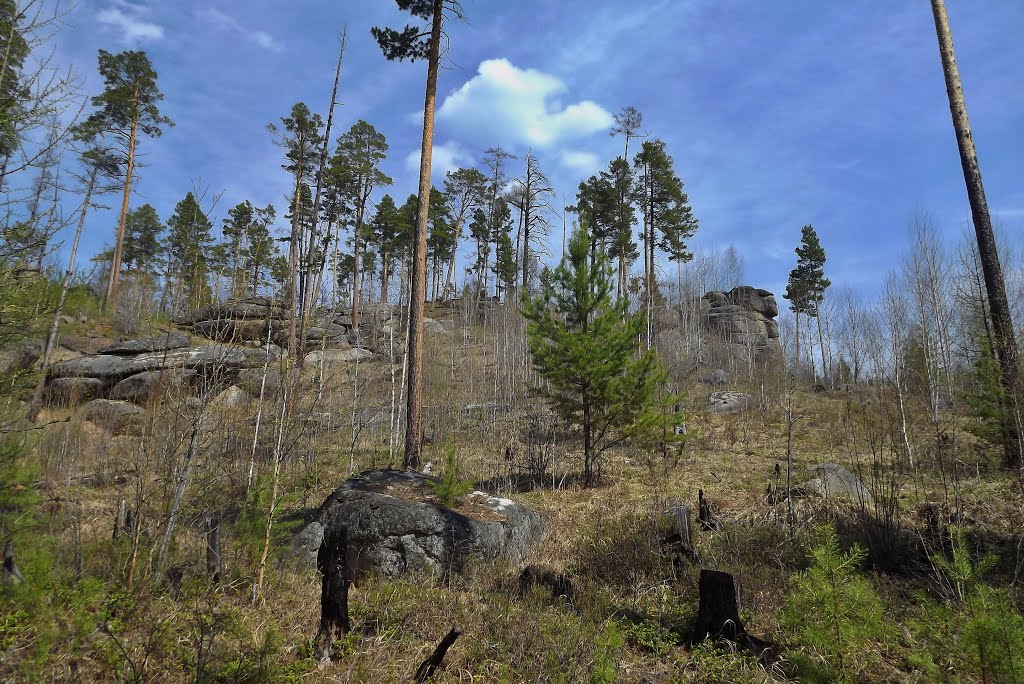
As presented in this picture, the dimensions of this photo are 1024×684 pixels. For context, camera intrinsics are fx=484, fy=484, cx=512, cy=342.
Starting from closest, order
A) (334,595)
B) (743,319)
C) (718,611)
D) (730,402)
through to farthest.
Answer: (334,595), (718,611), (730,402), (743,319)

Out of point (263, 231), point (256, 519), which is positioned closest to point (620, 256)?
point (263, 231)

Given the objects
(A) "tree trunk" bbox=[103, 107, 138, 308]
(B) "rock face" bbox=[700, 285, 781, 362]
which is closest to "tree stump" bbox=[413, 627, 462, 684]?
(A) "tree trunk" bbox=[103, 107, 138, 308]

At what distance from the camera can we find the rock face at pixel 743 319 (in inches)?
1501

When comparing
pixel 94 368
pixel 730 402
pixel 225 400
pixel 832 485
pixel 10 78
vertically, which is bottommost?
pixel 832 485

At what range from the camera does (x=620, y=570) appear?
6.10 meters

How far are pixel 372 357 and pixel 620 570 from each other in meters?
21.5

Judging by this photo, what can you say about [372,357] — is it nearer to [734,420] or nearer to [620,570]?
[734,420]

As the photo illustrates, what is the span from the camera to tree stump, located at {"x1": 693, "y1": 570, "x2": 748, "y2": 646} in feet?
14.4

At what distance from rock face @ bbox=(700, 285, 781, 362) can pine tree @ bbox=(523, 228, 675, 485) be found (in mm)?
27444

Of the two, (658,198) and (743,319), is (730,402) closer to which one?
(658,198)

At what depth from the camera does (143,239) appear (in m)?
33.9

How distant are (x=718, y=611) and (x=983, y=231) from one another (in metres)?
10.2

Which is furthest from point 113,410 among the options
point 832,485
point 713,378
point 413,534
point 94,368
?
point 713,378

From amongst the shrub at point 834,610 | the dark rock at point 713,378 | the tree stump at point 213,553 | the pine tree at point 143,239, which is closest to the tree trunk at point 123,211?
the pine tree at point 143,239
